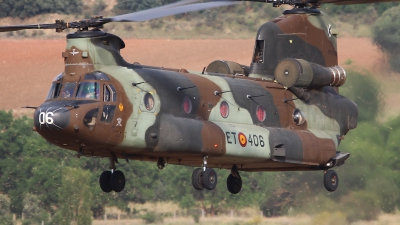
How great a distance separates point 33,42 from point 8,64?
201 cm

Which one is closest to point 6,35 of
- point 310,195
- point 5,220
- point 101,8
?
point 101,8

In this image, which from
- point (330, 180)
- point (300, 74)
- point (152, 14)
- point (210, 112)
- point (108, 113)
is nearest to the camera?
point (152, 14)

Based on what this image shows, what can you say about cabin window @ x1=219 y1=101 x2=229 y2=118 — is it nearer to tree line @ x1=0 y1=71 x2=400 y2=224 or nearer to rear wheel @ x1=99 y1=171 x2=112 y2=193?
rear wheel @ x1=99 y1=171 x2=112 y2=193

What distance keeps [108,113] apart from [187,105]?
215 cm

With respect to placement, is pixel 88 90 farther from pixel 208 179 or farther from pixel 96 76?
pixel 208 179

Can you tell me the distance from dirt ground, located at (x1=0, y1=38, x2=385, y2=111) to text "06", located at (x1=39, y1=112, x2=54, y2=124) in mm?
28326

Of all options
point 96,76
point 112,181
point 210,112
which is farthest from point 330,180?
point 96,76

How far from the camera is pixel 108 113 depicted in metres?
21.5

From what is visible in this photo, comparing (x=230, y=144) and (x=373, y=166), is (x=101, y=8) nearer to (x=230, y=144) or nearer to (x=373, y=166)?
(x=373, y=166)

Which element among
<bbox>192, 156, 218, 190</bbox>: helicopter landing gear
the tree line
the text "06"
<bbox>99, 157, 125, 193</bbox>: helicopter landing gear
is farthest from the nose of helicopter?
the tree line

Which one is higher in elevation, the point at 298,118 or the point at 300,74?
the point at 300,74

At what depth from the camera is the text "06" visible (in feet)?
69.3

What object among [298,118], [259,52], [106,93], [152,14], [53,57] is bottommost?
[298,118]

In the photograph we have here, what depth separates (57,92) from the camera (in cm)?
2206
